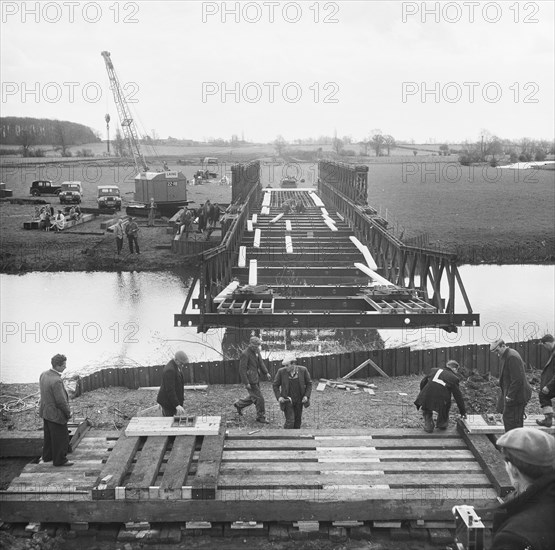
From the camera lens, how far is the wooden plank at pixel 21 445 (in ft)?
27.2

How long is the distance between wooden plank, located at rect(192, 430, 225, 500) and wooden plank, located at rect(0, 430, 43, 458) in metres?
2.13

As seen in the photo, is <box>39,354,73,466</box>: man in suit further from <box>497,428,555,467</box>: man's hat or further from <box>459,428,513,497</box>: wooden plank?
<box>497,428,555,467</box>: man's hat

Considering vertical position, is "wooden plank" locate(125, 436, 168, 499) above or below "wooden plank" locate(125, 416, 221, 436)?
below

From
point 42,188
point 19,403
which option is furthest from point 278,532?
point 42,188

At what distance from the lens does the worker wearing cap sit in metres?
2.48

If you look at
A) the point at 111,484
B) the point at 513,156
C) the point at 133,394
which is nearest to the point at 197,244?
the point at 133,394

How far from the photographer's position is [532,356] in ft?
43.5

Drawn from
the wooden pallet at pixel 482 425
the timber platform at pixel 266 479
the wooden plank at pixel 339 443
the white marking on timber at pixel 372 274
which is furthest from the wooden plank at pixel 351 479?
the white marking on timber at pixel 372 274

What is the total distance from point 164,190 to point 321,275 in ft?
86.4

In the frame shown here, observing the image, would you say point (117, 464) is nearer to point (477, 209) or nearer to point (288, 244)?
point (288, 244)

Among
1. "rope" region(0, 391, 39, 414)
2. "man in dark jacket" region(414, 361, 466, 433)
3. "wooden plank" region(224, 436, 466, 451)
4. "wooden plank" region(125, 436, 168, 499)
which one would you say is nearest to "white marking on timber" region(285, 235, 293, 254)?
"rope" region(0, 391, 39, 414)

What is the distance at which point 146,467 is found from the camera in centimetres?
727

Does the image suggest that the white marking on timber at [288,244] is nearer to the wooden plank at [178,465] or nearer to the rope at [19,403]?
the rope at [19,403]

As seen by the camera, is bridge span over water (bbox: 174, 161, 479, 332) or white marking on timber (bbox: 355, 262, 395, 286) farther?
white marking on timber (bbox: 355, 262, 395, 286)
